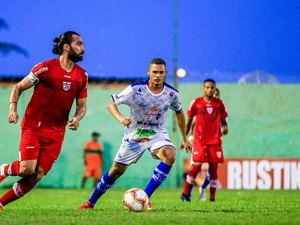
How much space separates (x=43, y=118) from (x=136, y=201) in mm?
1639

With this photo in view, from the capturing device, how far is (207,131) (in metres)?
16.0

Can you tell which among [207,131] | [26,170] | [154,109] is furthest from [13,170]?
[207,131]

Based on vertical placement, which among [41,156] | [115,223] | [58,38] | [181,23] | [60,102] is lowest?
[115,223]

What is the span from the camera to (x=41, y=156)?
34.5ft

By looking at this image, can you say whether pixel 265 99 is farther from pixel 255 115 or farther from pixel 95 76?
pixel 95 76

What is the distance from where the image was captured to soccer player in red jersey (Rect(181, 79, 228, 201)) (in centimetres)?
1570

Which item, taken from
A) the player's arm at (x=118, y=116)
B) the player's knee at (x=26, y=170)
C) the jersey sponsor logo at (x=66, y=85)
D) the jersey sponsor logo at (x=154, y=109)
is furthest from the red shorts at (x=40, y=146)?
the jersey sponsor logo at (x=154, y=109)

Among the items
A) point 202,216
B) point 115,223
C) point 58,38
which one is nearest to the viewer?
point 115,223

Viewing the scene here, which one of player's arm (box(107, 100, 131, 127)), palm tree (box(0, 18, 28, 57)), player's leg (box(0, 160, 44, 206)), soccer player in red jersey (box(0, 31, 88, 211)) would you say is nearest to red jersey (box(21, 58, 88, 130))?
soccer player in red jersey (box(0, 31, 88, 211))

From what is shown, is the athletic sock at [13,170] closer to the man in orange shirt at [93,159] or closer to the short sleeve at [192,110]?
the short sleeve at [192,110]

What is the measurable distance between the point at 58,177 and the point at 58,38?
1414 centimetres

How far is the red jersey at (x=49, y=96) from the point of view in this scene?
414 inches

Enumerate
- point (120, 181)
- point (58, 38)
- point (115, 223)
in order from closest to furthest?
point (115, 223), point (58, 38), point (120, 181)

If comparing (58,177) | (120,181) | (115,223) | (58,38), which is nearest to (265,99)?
(120,181)
